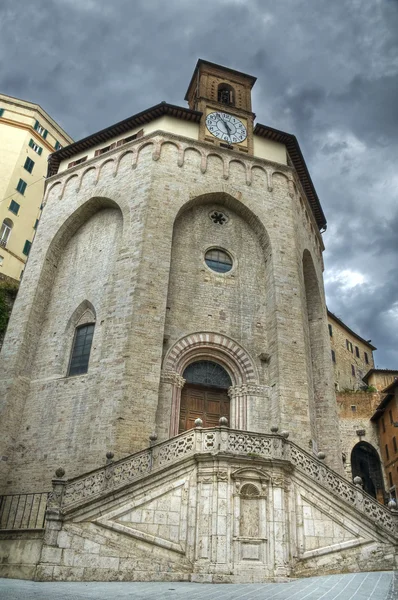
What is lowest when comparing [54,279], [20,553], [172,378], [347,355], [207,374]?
[20,553]

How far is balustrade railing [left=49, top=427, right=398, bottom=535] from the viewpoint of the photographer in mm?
10727

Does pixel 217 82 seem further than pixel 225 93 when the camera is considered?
No

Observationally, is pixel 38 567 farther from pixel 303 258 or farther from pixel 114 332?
pixel 303 258

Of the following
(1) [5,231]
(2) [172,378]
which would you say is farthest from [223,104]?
(1) [5,231]

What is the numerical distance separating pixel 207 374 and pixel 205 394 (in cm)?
70

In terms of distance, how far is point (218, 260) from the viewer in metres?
19.1

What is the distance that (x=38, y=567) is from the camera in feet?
30.5

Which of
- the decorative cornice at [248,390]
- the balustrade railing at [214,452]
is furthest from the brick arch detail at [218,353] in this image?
the balustrade railing at [214,452]

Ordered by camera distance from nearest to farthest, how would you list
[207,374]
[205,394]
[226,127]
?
[205,394] → [207,374] → [226,127]

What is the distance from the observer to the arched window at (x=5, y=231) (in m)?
29.6

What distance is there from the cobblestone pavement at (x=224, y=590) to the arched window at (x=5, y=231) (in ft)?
78.4

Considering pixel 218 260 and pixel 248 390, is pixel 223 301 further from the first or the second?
pixel 248 390

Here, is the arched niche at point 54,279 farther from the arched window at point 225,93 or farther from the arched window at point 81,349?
the arched window at point 225,93

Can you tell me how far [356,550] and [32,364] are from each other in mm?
12102
